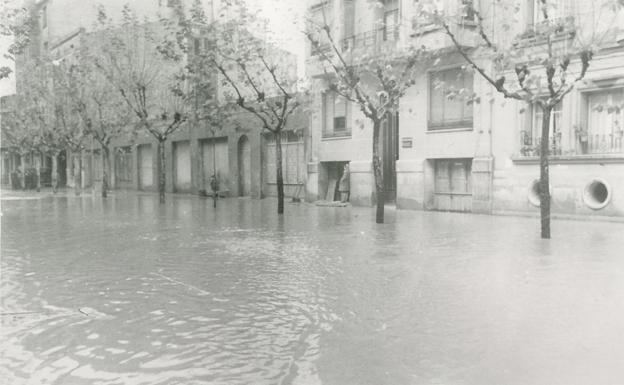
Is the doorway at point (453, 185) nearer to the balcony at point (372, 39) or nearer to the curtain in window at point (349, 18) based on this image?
the balcony at point (372, 39)

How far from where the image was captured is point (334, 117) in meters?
24.8

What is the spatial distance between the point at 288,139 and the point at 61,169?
29.9 meters

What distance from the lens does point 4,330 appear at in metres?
5.60

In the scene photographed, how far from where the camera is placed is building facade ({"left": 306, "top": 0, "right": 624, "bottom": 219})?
16.1 metres

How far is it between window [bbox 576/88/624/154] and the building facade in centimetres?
3

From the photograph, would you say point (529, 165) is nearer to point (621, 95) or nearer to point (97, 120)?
point (621, 95)

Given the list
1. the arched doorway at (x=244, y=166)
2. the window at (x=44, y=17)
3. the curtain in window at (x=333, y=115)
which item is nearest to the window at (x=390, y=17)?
the curtain in window at (x=333, y=115)

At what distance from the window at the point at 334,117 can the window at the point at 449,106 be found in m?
4.16

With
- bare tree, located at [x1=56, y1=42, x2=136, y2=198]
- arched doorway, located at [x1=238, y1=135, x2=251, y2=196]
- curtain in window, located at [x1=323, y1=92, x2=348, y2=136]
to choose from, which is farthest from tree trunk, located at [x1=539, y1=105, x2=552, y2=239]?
bare tree, located at [x1=56, y1=42, x2=136, y2=198]

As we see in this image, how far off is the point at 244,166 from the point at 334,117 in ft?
24.7

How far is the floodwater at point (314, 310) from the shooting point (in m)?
4.47

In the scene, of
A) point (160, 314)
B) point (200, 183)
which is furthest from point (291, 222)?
point (200, 183)

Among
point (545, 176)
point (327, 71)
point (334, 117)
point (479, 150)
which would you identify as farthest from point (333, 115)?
point (545, 176)

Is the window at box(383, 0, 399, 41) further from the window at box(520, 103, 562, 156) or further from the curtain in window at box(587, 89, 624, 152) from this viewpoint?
the curtain in window at box(587, 89, 624, 152)
